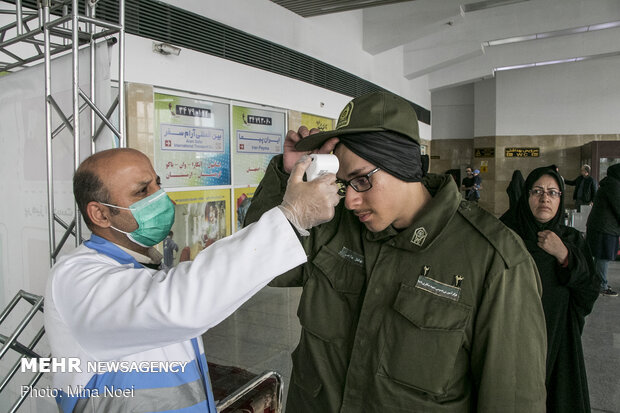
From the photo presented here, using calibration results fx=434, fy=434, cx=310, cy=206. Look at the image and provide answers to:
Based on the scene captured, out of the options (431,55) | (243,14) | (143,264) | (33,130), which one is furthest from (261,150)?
(431,55)

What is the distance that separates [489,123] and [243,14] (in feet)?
43.5

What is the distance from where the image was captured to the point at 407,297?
4.82ft

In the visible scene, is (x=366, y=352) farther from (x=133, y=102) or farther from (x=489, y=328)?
(x=133, y=102)

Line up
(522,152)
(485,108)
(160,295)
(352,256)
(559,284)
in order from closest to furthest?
(160,295) < (352,256) < (559,284) < (522,152) < (485,108)

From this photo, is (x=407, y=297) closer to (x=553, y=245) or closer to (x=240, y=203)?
(x=553, y=245)

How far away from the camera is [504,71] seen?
16641mm

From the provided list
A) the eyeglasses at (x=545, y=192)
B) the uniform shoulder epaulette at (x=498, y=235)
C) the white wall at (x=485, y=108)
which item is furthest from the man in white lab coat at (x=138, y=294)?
the white wall at (x=485, y=108)

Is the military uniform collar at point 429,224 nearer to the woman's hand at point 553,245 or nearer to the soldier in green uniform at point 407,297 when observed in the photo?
the soldier in green uniform at point 407,297

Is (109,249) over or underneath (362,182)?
underneath

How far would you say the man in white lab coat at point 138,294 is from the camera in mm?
1150

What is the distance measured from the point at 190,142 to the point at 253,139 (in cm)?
145

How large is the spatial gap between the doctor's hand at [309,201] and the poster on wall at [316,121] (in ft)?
23.9

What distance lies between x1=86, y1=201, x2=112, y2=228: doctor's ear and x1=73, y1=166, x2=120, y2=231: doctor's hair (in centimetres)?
1
